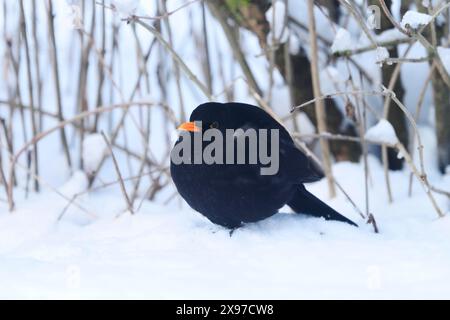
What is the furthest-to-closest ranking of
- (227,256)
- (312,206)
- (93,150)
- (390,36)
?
(93,150) < (390,36) < (312,206) < (227,256)

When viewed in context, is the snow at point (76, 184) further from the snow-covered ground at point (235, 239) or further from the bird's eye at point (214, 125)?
the bird's eye at point (214, 125)

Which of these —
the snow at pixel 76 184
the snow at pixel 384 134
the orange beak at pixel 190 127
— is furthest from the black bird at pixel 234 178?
the snow at pixel 76 184

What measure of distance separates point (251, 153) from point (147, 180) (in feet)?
5.60

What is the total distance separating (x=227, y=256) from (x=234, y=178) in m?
0.28

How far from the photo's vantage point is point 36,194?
3.95 m

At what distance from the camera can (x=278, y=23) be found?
3.58m

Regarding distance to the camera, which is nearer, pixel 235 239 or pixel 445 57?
pixel 235 239

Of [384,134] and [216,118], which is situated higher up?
[216,118]

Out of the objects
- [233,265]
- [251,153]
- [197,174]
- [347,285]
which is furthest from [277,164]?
[347,285]

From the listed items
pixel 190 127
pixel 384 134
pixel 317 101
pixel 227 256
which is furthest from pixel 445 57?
pixel 227 256

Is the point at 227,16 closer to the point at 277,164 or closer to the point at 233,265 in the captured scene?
the point at 277,164

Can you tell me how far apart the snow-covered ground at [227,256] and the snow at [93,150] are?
1.34 feet

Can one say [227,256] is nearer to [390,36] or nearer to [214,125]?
[214,125]

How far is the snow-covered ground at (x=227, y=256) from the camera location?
2.18 m
